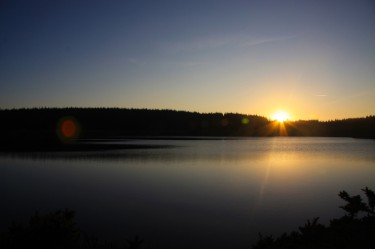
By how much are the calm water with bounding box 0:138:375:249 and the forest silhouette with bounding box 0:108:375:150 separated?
10400 cm

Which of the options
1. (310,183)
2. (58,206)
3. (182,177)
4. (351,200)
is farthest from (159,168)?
(351,200)

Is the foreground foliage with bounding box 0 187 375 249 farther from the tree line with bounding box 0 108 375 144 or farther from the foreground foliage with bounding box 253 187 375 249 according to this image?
the tree line with bounding box 0 108 375 144

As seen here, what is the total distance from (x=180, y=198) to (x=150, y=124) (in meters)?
145

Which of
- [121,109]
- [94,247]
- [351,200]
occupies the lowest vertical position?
[94,247]

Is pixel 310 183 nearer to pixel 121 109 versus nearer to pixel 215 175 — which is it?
pixel 215 175

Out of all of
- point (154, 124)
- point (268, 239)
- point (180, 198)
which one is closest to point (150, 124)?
point (154, 124)

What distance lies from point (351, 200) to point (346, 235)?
4.60 ft

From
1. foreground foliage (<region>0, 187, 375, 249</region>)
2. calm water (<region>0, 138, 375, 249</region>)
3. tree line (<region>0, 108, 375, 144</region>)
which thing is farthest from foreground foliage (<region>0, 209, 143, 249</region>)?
tree line (<region>0, 108, 375, 144</region>)

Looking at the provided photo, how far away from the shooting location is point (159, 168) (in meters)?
28.5

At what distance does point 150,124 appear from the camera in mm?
160750

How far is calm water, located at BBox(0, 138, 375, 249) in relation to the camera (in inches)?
452

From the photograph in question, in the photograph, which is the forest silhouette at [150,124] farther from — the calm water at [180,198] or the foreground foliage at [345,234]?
the foreground foliage at [345,234]

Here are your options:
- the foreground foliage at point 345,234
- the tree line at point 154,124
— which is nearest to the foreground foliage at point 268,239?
the foreground foliage at point 345,234

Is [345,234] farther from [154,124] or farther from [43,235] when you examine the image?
[154,124]
